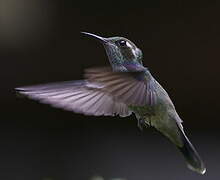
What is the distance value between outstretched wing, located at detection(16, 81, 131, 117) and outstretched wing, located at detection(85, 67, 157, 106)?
0.26ft

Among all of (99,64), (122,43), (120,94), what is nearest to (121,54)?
(122,43)

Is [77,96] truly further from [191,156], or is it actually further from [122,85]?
[191,156]

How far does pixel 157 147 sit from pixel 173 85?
1.83 feet

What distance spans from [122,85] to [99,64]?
9.28ft

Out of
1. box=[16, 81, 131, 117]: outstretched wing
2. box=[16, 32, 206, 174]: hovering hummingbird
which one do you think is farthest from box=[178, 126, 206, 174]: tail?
box=[16, 81, 131, 117]: outstretched wing

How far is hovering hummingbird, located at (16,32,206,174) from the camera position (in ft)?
5.15

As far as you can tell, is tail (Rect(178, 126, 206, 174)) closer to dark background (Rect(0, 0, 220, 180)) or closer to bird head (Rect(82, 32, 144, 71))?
bird head (Rect(82, 32, 144, 71))

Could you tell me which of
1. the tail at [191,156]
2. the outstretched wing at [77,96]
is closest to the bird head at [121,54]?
the outstretched wing at [77,96]

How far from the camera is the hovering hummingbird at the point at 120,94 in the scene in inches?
61.8

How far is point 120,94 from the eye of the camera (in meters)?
1.54

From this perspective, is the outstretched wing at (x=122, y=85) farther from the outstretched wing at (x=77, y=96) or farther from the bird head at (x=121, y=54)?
the bird head at (x=121, y=54)

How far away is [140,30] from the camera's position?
4359mm

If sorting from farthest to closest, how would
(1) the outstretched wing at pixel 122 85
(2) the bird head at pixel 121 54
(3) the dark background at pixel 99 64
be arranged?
(3) the dark background at pixel 99 64
(2) the bird head at pixel 121 54
(1) the outstretched wing at pixel 122 85
